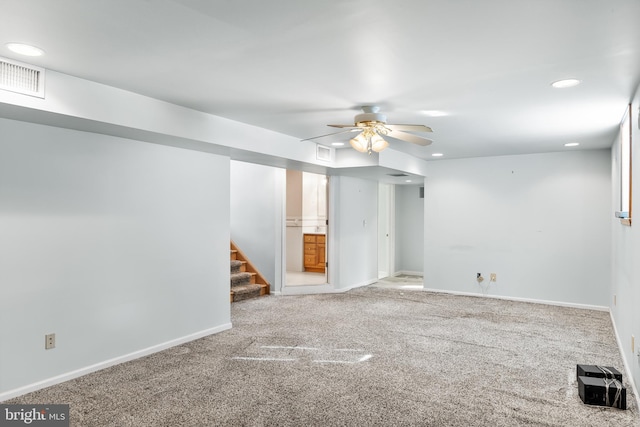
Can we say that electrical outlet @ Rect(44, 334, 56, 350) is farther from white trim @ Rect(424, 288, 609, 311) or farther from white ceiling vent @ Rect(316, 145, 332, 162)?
white trim @ Rect(424, 288, 609, 311)

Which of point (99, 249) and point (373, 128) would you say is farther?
point (373, 128)

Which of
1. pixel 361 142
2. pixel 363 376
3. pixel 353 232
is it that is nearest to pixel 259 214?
pixel 353 232

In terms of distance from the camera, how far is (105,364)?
3.65 meters

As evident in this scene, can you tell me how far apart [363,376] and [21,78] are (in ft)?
10.5

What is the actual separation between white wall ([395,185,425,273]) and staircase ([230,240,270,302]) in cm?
352

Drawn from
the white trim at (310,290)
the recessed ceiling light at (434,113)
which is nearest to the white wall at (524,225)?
the white trim at (310,290)

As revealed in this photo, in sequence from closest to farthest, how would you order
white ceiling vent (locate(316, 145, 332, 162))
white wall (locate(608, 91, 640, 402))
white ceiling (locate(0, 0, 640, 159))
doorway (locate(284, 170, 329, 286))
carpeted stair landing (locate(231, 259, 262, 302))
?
white ceiling (locate(0, 0, 640, 159)) → white wall (locate(608, 91, 640, 402)) → white ceiling vent (locate(316, 145, 332, 162)) → carpeted stair landing (locate(231, 259, 262, 302)) → doorway (locate(284, 170, 329, 286))

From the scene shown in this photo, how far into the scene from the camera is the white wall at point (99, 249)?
10.3 feet

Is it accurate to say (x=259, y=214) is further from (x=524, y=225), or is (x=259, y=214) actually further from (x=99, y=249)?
(x=524, y=225)

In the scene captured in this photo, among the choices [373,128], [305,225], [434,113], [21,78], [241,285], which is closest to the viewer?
[21,78]

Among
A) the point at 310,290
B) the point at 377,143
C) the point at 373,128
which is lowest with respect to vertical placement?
the point at 310,290

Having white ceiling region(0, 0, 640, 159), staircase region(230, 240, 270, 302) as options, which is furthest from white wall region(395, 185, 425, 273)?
white ceiling region(0, 0, 640, 159)

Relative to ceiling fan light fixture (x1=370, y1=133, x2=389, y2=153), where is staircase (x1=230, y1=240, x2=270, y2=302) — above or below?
below

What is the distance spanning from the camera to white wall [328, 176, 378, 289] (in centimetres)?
724
